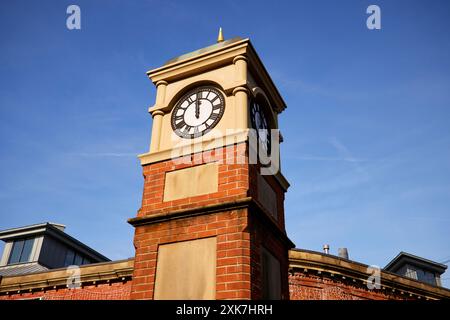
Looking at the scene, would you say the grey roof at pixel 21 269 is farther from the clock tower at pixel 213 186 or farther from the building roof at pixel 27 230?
the clock tower at pixel 213 186

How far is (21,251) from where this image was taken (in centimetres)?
2708

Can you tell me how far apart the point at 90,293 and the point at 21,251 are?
10729 millimetres

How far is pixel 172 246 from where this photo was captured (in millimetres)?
8055

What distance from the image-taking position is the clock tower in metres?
7.55

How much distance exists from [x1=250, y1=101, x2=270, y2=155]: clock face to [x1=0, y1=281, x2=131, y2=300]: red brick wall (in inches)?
430

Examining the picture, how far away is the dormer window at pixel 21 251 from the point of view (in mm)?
26641

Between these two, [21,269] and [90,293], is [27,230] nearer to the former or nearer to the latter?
[21,269]

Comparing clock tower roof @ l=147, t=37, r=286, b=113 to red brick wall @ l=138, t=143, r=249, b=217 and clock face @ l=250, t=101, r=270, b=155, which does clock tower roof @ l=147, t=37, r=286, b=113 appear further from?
red brick wall @ l=138, t=143, r=249, b=217

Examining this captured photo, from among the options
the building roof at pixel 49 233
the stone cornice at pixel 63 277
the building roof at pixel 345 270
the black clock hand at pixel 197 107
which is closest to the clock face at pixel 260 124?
the black clock hand at pixel 197 107

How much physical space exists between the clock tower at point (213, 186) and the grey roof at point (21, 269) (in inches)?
765
